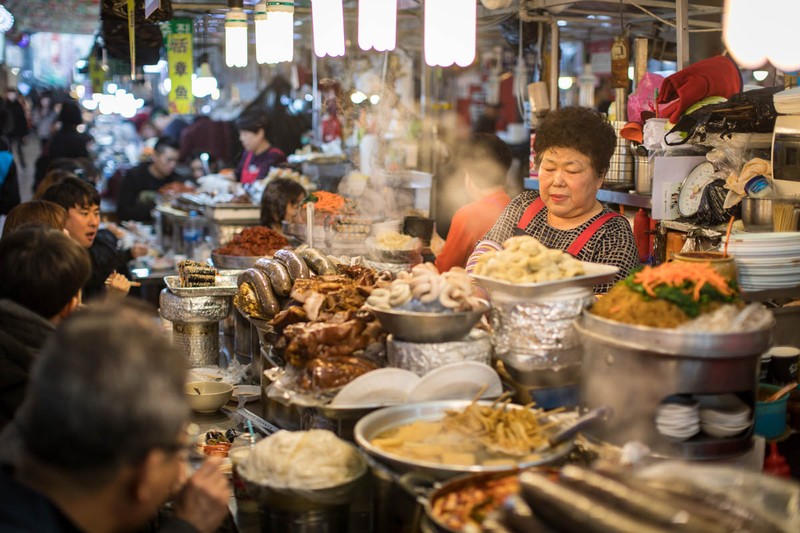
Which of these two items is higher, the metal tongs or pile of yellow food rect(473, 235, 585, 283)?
pile of yellow food rect(473, 235, 585, 283)

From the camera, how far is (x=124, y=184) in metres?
11.7

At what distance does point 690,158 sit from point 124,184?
28.5 feet

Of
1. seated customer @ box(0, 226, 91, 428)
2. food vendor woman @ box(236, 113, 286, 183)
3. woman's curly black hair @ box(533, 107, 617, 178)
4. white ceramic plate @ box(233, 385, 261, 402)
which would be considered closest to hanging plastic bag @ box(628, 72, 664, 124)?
woman's curly black hair @ box(533, 107, 617, 178)

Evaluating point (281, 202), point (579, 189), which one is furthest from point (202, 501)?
point (281, 202)

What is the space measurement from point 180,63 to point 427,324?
7.81 m

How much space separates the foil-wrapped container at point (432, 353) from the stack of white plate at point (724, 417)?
71cm

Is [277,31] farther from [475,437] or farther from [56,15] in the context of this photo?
→ [56,15]

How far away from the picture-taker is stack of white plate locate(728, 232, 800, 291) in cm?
345

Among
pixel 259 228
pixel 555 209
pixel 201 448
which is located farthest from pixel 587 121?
pixel 259 228

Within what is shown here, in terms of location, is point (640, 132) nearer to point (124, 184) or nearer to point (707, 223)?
point (707, 223)

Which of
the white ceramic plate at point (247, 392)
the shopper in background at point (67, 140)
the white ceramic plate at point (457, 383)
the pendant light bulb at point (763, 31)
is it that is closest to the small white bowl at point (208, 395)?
the white ceramic plate at point (247, 392)

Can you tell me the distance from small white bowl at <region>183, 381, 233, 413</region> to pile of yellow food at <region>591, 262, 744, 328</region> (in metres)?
2.07

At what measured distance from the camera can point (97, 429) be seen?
5.31ft

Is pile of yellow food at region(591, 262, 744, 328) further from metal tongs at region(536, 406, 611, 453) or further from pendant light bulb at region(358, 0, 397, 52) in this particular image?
pendant light bulb at region(358, 0, 397, 52)
